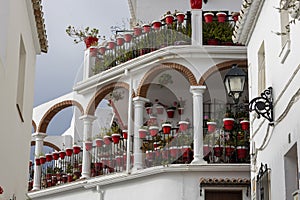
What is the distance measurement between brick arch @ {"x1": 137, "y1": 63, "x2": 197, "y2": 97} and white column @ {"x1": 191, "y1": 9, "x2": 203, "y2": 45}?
2.68 ft

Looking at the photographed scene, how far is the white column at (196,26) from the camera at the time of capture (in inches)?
805

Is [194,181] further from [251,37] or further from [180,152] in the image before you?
[251,37]

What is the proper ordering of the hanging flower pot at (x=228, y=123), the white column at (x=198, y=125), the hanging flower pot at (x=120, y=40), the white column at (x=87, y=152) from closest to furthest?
the hanging flower pot at (x=228, y=123) < the white column at (x=198, y=125) < the hanging flower pot at (x=120, y=40) < the white column at (x=87, y=152)

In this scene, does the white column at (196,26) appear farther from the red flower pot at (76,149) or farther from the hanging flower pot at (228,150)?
the red flower pot at (76,149)

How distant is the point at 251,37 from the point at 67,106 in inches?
384

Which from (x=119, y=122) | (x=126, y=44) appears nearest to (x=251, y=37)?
(x=126, y=44)

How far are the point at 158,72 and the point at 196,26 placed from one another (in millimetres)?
1711

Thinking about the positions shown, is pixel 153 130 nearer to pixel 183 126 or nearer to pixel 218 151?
pixel 183 126

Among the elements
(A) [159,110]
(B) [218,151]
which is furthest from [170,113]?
(B) [218,151]

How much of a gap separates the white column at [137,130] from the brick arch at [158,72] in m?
0.23

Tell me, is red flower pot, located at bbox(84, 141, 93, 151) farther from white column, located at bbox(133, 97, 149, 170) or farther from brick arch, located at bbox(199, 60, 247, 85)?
brick arch, located at bbox(199, 60, 247, 85)

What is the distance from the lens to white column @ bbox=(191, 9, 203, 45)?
20.4 m

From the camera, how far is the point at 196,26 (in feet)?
67.6

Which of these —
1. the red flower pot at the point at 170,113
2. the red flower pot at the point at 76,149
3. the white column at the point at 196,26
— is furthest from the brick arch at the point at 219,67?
the red flower pot at the point at 76,149
